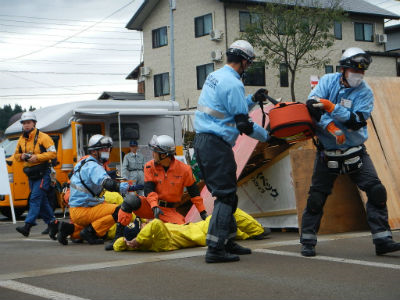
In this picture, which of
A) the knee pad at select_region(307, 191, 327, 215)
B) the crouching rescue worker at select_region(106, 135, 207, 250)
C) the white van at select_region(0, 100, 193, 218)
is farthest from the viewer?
the white van at select_region(0, 100, 193, 218)

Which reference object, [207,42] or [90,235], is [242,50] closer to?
[90,235]

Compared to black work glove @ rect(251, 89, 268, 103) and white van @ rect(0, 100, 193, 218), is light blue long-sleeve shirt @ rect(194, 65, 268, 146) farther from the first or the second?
white van @ rect(0, 100, 193, 218)

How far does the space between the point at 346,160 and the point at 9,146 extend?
12.6 m

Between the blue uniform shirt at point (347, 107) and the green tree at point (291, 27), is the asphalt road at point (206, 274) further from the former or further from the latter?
the green tree at point (291, 27)

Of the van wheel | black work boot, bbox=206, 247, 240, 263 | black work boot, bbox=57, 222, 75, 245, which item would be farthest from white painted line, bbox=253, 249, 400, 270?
the van wheel

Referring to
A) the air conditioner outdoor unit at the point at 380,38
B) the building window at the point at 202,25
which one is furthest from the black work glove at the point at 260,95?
the air conditioner outdoor unit at the point at 380,38

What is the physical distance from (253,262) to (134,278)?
126 centimetres

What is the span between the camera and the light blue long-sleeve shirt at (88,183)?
8.36 meters

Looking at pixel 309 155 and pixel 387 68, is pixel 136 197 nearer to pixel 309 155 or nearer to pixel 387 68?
pixel 309 155

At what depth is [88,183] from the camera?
858cm

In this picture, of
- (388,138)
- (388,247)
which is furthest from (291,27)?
(388,247)

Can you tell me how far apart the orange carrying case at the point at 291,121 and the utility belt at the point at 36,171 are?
524 cm

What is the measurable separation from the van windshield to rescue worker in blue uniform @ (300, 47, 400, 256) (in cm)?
1174

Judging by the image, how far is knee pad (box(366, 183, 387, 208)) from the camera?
631 centimetres
